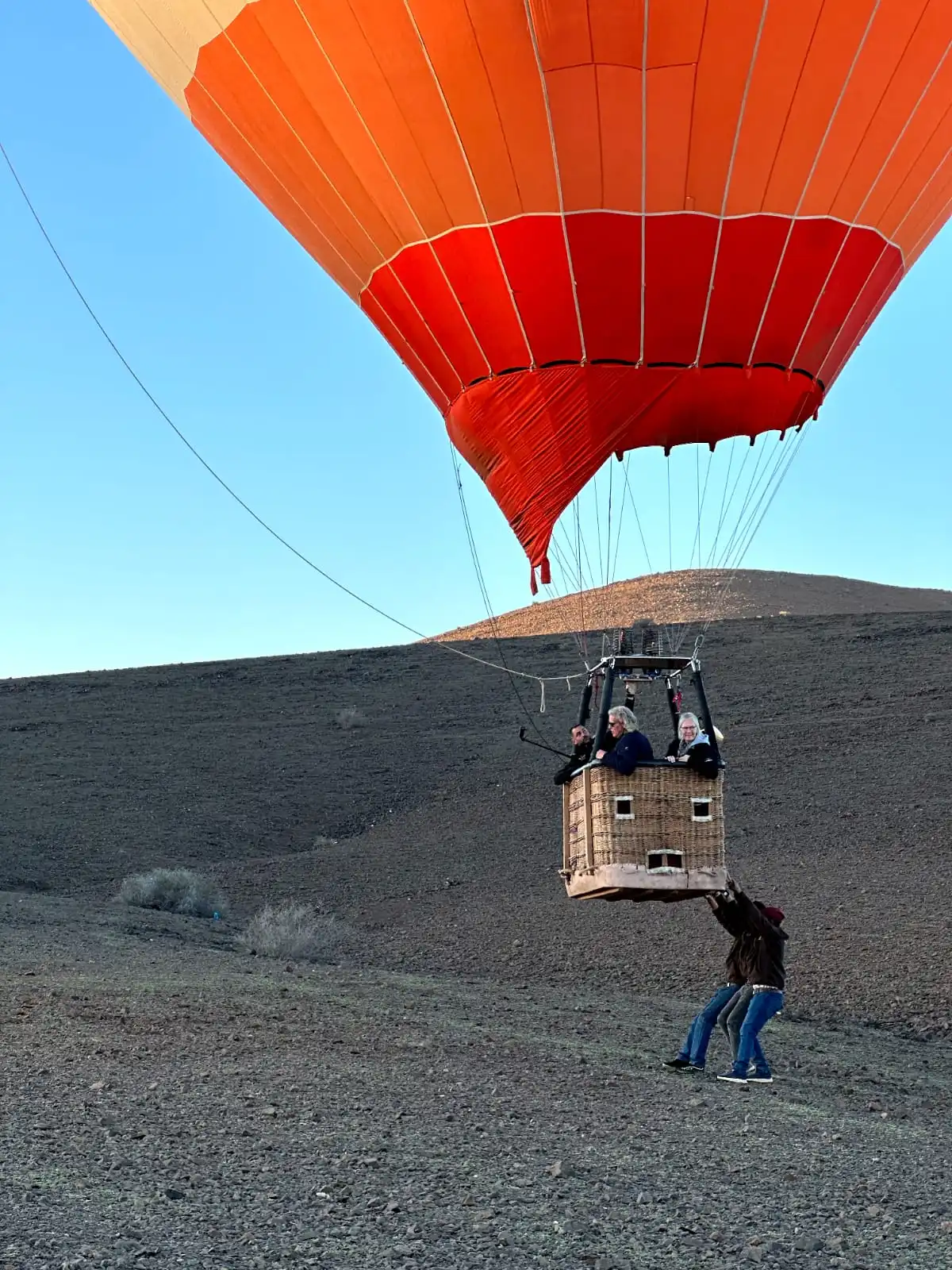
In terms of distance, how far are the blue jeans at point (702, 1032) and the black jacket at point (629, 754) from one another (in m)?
2.59

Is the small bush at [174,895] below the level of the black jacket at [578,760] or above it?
below

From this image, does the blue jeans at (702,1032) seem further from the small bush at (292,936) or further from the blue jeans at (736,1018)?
the small bush at (292,936)

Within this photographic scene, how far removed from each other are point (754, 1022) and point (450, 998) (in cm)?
468

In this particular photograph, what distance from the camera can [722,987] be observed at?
12.4 meters

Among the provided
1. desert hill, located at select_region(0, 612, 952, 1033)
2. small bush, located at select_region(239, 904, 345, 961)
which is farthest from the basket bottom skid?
small bush, located at select_region(239, 904, 345, 961)

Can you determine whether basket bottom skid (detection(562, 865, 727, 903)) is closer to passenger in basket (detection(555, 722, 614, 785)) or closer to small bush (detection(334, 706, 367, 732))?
passenger in basket (detection(555, 722, 614, 785))

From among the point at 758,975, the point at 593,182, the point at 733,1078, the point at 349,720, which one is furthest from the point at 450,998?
the point at 349,720

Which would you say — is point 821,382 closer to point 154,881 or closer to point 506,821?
point 154,881

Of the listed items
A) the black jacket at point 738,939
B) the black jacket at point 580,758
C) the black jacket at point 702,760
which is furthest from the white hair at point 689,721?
the black jacket at point 738,939

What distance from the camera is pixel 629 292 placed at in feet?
39.9

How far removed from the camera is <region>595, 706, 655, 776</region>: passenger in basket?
10.8 meters

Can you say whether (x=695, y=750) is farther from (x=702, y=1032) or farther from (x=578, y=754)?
(x=702, y=1032)

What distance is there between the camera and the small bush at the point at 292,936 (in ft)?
64.1

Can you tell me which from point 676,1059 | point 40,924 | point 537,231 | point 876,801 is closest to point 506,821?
point 876,801
